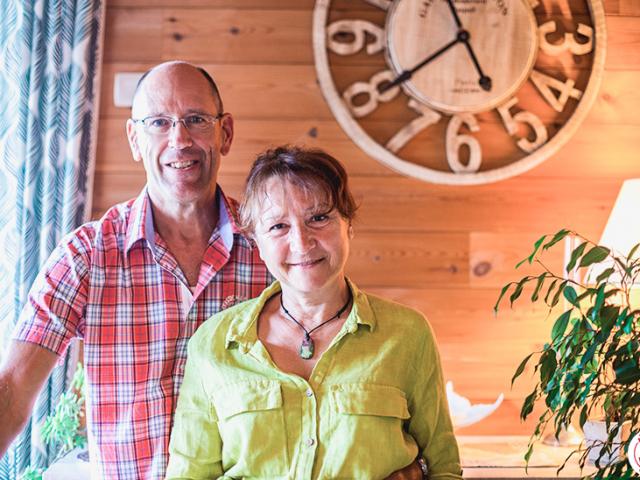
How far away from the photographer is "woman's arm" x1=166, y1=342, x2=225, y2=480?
1.39 m

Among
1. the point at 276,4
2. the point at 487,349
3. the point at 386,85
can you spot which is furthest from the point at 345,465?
the point at 276,4

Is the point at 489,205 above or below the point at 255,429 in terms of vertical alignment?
above

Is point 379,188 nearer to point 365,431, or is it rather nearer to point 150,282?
point 150,282

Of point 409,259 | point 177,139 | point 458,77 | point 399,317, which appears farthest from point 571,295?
point 458,77

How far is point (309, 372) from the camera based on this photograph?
138 centimetres

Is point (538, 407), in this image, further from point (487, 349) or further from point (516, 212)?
point (516, 212)

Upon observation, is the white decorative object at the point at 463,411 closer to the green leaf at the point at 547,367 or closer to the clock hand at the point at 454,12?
the green leaf at the point at 547,367

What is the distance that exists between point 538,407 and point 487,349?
0.25m

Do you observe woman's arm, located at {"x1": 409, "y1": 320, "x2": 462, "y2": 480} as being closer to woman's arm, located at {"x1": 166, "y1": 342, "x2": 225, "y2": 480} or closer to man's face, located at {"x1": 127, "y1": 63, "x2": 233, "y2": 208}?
woman's arm, located at {"x1": 166, "y1": 342, "x2": 225, "y2": 480}

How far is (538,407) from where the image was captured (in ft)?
8.21

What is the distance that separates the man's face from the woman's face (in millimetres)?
293

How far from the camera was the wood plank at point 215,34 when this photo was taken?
8.14 ft

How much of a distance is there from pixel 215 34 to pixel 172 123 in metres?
0.94

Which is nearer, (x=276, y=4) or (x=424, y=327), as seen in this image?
(x=424, y=327)
